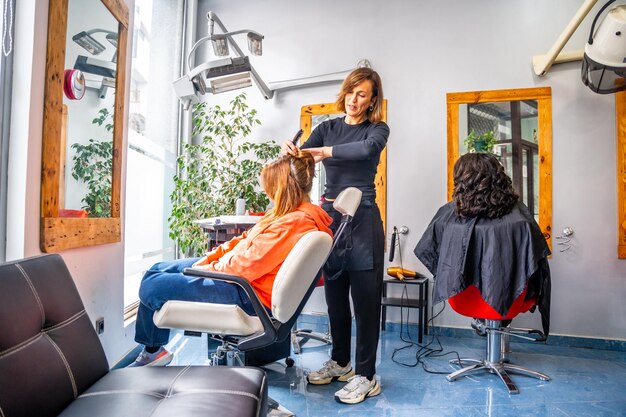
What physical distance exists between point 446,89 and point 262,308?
2.53m

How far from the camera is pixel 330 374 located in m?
2.06

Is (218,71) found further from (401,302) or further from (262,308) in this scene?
(401,302)

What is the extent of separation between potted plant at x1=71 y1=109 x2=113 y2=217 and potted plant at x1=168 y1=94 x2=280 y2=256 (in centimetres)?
100

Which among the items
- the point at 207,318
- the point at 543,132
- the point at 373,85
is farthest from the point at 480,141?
the point at 207,318

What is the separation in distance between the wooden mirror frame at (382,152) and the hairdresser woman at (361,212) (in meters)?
1.23

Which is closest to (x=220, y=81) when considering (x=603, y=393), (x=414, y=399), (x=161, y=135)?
(x=161, y=135)

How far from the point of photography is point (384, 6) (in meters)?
3.22

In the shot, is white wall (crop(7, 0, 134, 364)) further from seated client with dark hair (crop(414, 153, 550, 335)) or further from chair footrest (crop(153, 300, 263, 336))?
seated client with dark hair (crop(414, 153, 550, 335))

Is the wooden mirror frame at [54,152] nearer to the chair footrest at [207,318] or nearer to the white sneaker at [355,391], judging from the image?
the chair footrest at [207,318]

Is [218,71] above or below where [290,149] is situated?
above

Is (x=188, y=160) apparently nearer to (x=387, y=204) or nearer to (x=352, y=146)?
(x=387, y=204)

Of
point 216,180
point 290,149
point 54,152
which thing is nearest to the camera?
point 54,152

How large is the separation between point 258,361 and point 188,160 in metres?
1.96

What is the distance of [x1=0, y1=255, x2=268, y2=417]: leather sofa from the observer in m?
0.90
